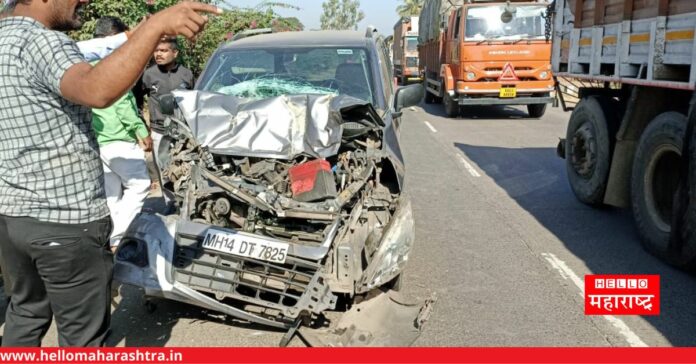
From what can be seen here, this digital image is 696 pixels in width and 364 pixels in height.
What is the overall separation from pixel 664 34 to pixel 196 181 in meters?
3.83

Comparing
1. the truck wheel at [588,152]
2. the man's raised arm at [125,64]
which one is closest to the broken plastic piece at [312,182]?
the man's raised arm at [125,64]

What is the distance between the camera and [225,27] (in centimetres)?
1342

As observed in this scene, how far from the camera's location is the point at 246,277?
3404 millimetres

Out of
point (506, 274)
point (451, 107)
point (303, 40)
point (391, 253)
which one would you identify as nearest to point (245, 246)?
point (391, 253)

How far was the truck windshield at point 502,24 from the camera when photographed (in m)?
13.4

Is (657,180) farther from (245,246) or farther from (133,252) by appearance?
(133,252)

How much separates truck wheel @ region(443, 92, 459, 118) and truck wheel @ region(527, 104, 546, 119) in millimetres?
1897

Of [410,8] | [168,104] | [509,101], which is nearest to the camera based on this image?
[168,104]

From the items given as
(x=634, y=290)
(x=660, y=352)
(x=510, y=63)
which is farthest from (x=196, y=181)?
(x=510, y=63)

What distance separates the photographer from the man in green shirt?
4215 mm

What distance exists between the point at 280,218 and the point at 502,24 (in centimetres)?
1134

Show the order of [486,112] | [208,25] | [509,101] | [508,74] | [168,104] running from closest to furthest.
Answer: [168,104] < [208,25] < [508,74] < [509,101] < [486,112]

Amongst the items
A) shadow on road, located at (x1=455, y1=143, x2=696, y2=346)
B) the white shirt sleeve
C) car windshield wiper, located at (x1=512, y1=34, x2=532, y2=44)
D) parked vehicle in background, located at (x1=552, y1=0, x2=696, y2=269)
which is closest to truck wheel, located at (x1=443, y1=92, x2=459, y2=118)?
car windshield wiper, located at (x1=512, y1=34, x2=532, y2=44)

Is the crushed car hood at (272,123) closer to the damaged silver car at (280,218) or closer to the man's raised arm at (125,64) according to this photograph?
the damaged silver car at (280,218)
